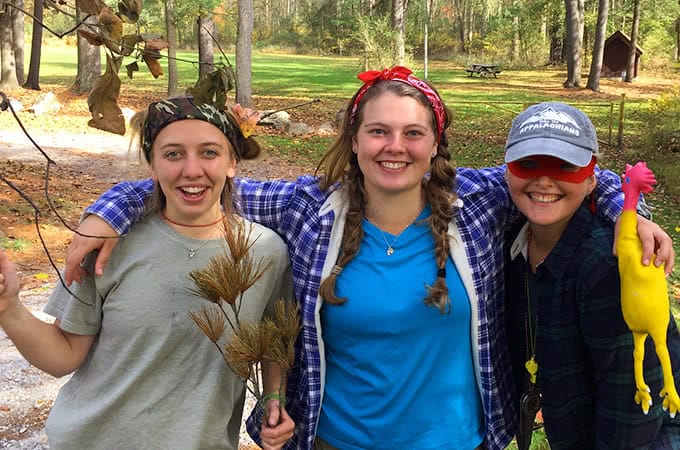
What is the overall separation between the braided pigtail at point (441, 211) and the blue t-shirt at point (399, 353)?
0.03 meters

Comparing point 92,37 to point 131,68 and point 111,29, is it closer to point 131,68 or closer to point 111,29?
point 111,29

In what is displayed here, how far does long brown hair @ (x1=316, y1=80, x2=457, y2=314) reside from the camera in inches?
78.4

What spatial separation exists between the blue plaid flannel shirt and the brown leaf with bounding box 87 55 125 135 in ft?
2.33

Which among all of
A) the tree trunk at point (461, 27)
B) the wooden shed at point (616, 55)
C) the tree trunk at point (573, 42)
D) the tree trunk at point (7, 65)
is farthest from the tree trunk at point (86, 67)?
the tree trunk at point (461, 27)

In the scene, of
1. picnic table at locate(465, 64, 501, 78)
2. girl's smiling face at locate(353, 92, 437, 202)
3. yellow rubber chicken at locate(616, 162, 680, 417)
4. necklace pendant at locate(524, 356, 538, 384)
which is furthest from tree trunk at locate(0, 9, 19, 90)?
picnic table at locate(465, 64, 501, 78)

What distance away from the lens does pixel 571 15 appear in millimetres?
25203

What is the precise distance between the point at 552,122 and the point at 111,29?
1224 mm

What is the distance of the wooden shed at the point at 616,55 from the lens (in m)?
29.6

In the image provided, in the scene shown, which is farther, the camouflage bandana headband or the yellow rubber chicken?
the camouflage bandana headband

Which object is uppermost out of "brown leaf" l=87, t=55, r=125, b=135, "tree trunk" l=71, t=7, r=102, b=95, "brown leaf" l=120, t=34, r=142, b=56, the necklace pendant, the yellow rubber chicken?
"tree trunk" l=71, t=7, r=102, b=95

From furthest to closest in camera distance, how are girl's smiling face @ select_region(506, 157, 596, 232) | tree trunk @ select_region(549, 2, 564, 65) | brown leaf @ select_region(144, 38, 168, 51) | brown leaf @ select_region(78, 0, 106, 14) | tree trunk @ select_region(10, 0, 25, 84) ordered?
1. tree trunk @ select_region(549, 2, 564, 65)
2. tree trunk @ select_region(10, 0, 25, 84)
3. girl's smiling face @ select_region(506, 157, 596, 232)
4. brown leaf @ select_region(144, 38, 168, 51)
5. brown leaf @ select_region(78, 0, 106, 14)

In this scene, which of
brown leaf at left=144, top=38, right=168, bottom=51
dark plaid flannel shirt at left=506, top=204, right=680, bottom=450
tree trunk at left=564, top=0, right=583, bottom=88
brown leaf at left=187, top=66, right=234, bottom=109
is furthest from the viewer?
tree trunk at left=564, top=0, right=583, bottom=88

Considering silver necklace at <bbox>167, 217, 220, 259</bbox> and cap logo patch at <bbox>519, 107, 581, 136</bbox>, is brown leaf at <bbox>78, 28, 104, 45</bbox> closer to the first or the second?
silver necklace at <bbox>167, 217, 220, 259</bbox>

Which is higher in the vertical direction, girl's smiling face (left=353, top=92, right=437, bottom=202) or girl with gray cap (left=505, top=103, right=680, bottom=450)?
girl's smiling face (left=353, top=92, right=437, bottom=202)
